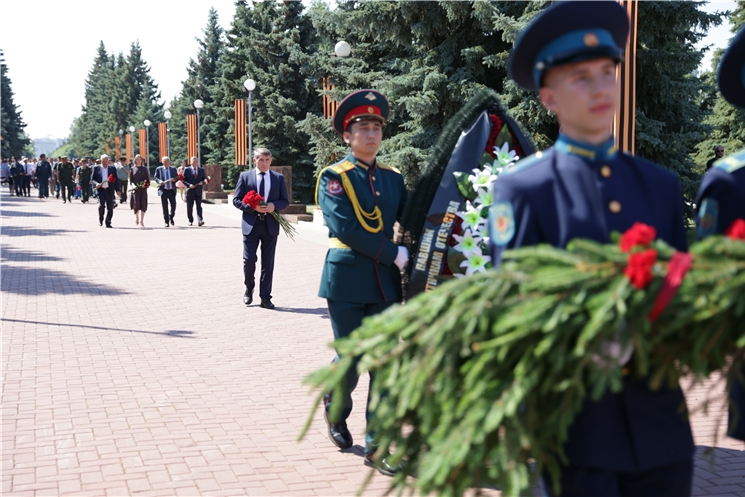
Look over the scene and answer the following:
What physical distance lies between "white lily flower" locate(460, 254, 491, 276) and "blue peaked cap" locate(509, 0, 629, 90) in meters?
1.96

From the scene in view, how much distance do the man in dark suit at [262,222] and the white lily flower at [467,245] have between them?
5.98 m

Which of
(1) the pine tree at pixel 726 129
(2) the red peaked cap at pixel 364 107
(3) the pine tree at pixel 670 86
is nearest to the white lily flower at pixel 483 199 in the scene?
(2) the red peaked cap at pixel 364 107

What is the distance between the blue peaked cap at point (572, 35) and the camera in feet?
7.59

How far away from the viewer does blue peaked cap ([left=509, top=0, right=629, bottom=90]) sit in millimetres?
2314

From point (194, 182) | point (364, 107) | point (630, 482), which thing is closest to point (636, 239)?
point (630, 482)

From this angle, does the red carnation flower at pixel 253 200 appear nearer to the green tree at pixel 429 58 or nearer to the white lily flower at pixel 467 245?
the white lily flower at pixel 467 245

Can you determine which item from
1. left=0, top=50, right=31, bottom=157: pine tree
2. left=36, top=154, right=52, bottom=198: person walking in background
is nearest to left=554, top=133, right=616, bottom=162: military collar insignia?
left=36, top=154, right=52, bottom=198: person walking in background

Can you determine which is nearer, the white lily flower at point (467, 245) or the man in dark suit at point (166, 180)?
the white lily flower at point (467, 245)

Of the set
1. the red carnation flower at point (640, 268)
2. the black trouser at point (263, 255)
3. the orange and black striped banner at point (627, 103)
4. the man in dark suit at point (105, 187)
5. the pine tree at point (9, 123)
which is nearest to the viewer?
the red carnation flower at point (640, 268)

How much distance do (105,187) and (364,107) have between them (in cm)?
1851

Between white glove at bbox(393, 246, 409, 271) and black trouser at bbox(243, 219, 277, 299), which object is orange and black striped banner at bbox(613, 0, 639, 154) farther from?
black trouser at bbox(243, 219, 277, 299)

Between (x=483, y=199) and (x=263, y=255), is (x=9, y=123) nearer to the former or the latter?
(x=263, y=255)

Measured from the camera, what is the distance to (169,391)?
6.34 m

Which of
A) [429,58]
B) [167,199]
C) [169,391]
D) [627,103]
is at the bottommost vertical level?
[169,391]
